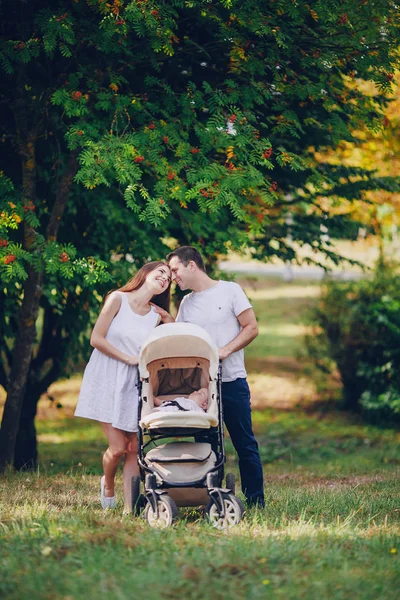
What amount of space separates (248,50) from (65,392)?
41.2 feet

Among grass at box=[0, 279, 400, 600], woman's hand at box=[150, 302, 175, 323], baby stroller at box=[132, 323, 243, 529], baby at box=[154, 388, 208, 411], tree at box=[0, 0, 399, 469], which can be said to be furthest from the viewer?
tree at box=[0, 0, 399, 469]

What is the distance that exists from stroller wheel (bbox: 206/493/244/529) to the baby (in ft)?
2.11

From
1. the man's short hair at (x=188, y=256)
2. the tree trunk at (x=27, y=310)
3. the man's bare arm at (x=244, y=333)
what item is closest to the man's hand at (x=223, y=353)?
the man's bare arm at (x=244, y=333)

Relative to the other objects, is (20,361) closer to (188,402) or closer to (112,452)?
(112,452)

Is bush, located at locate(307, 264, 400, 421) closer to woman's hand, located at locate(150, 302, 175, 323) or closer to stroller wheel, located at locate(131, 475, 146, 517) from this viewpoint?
woman's hand, located at locate(150, 302, 175, 323)

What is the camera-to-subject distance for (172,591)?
12.9 ft

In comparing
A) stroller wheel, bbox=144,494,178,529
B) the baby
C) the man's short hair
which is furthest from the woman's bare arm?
stroller wheel, bbox=144,494,178,529

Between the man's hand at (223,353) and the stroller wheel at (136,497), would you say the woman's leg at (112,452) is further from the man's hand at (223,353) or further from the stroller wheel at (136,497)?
the man's hand at (223,353)

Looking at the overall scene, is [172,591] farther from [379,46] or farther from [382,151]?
[382,151]

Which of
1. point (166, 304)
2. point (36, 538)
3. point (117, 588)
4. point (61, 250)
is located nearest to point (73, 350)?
point (61, 250)

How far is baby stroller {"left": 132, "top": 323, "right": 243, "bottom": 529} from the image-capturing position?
214 inches

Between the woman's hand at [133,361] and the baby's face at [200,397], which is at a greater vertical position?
the woman's hand at [133,361]

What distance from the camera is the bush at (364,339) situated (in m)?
13.7

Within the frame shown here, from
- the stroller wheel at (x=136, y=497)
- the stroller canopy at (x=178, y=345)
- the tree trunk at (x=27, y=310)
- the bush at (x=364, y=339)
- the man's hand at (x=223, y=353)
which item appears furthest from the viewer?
the bush at (x=364, y=339)
